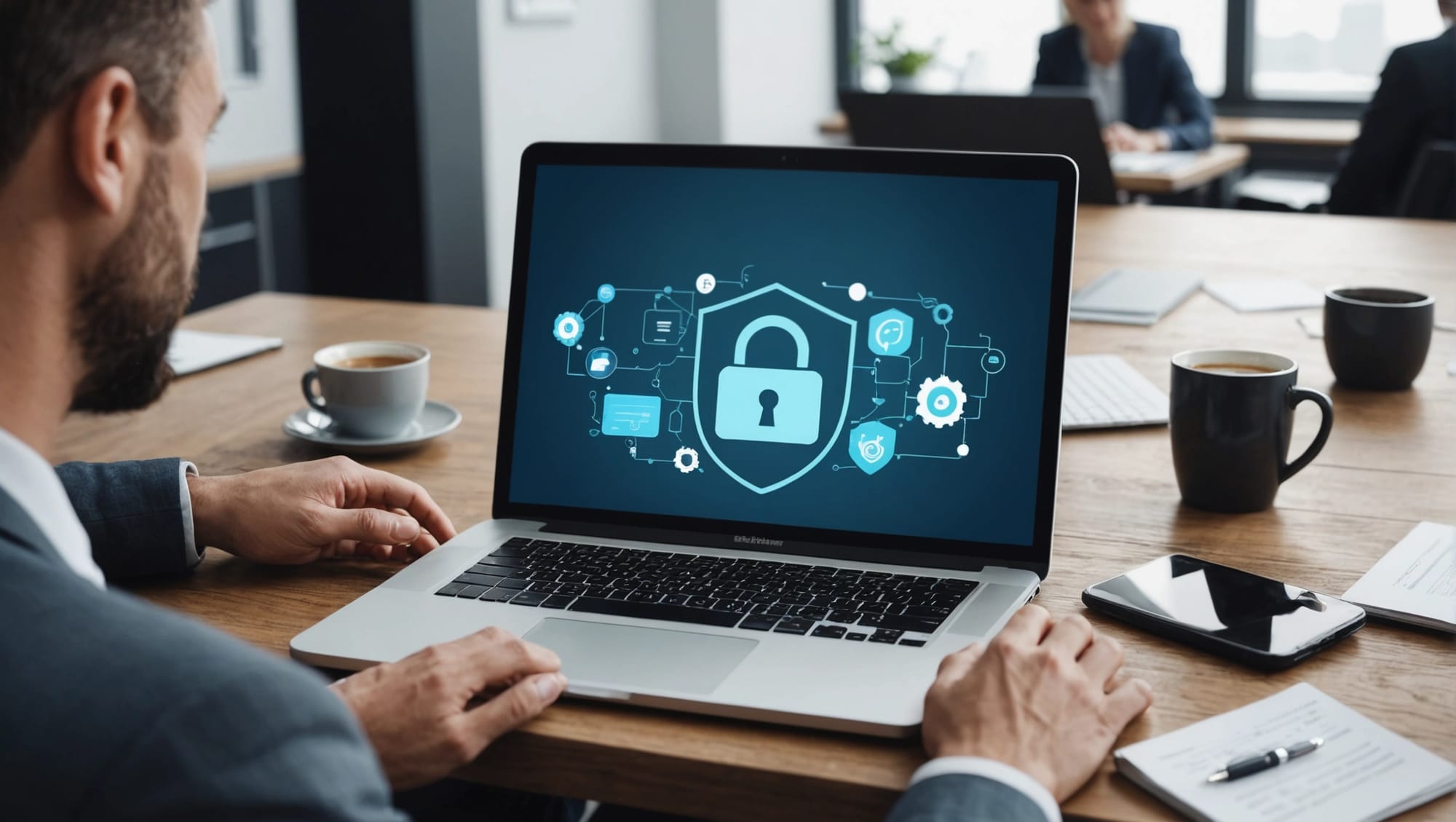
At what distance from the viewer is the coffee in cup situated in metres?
1.30

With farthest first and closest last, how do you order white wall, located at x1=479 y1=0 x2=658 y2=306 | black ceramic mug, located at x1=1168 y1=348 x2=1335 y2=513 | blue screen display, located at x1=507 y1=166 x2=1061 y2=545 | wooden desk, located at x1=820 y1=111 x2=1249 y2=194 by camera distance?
white wall, located at x1=479 y1=0 x2=658 y2=306 < wooden desk, located at x1=820 y1=111 x2=1249 y2=194 < black ceramic mug, located at x1=1168 y1=348 x2=1335 y2=513 < blue screen display, located at x1=507 y1=166 x2=1061 y2=545

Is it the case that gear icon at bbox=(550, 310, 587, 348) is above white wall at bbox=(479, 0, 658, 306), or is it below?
below

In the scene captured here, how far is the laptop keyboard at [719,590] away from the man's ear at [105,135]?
380 mm

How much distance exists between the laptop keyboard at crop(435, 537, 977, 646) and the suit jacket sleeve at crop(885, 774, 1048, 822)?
0.16 metres

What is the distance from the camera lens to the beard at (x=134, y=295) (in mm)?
719

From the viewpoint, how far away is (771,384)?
104cm

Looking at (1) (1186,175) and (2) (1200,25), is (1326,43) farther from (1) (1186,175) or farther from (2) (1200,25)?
(1) (1186,175)

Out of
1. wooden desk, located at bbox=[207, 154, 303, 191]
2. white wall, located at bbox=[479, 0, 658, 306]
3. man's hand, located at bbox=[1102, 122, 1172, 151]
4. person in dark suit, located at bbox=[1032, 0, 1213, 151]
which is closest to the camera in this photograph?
man's hand, located at bbox=[1102, 122, 1172, 151]

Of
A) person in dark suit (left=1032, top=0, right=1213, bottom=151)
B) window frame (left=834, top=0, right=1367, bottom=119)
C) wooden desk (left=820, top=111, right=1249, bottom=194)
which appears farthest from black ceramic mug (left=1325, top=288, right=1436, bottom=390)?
window frame (left=834, top=0, right=1367, bottom=119)

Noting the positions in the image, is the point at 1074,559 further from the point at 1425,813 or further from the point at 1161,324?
the point at 1161,324

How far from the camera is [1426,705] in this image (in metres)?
0.81

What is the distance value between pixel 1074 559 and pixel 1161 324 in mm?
769

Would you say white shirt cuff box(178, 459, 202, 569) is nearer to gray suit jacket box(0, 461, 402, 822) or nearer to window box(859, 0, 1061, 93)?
gray suit jacket box(0, 461, 402, 822)

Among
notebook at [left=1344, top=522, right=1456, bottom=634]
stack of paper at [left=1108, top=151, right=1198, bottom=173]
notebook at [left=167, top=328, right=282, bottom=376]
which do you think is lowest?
notebook at [left=1344, top=522, right=1456, bottom=634]
